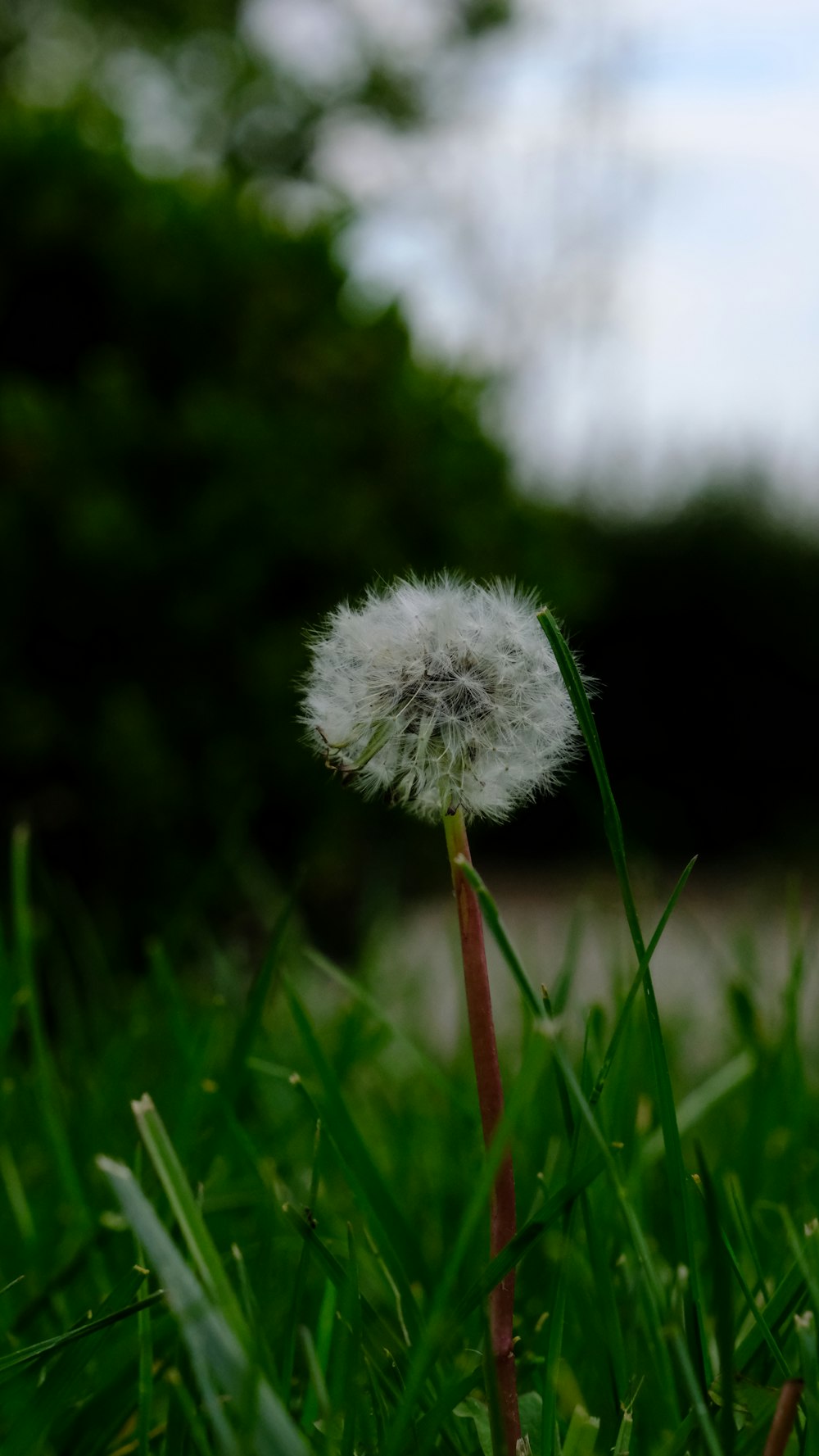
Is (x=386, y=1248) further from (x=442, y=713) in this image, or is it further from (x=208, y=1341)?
(x=442, y=713)

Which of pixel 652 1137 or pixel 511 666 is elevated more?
pixel 511 666

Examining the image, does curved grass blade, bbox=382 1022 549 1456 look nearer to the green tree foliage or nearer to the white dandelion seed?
the white dandelion seed

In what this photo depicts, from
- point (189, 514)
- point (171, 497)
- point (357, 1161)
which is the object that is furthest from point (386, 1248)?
point (171, 497)

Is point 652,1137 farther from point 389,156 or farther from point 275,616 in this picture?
point 389,156

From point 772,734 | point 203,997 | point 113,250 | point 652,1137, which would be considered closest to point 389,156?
point 772,734

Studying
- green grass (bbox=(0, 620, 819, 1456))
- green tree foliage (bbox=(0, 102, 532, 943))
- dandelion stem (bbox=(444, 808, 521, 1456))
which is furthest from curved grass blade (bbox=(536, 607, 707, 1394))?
green tree foliage (bbox=(0, 102, 532, 943))

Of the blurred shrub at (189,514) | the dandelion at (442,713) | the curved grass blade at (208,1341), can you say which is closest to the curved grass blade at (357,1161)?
the dandelion at (442,713)

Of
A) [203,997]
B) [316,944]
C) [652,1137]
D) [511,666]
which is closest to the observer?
[511,666]
